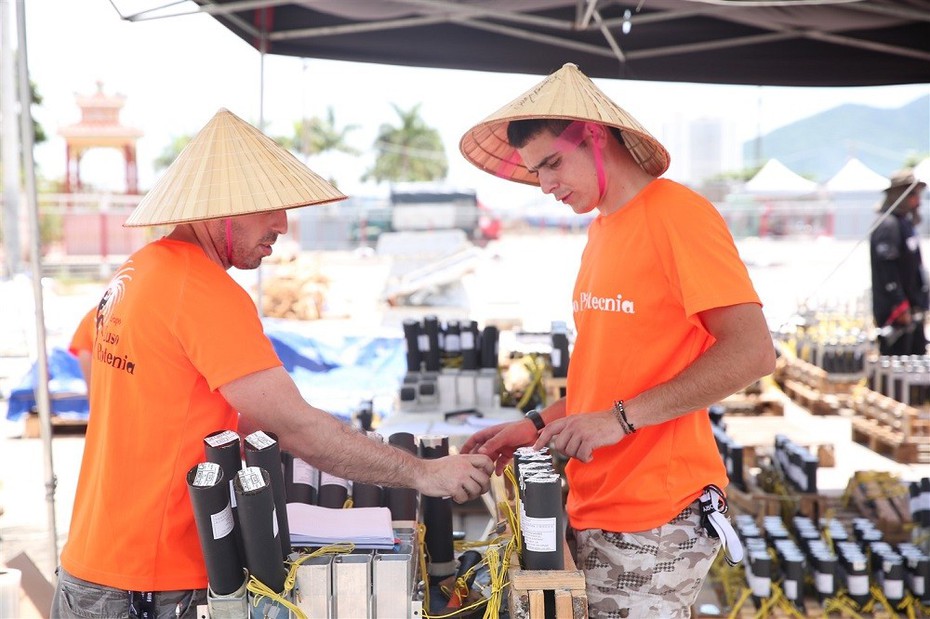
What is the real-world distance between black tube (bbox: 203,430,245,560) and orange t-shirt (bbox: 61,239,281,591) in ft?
0.43

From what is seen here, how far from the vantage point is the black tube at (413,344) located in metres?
5.56

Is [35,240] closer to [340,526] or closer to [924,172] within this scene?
[340,526]

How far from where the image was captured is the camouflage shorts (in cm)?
226

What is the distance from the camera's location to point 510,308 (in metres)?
15.5

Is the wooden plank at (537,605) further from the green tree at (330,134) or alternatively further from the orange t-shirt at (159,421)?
the green tree at (330,134)

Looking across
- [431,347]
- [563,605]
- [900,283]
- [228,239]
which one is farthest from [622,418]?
[900,283]

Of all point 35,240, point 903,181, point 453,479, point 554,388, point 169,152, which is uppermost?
point 169,152

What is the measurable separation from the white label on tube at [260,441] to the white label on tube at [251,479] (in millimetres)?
95

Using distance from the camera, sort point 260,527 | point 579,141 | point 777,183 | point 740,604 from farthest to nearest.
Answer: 1. point 777,183
2. point 740,604
3. point 579,141
4. point 260,527

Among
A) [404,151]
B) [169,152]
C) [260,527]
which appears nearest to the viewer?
[260,527]

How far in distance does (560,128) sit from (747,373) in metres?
0.81

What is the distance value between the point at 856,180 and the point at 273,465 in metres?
20.1

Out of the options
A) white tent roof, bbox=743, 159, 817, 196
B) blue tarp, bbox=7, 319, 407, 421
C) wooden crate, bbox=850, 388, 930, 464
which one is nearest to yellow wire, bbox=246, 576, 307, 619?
blue tarp, bbox=7, 319, 407, 421

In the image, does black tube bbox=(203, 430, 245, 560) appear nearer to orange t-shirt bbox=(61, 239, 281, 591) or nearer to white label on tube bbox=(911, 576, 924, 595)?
orange t-shirt bbox=(61, 239, 281, 591)
